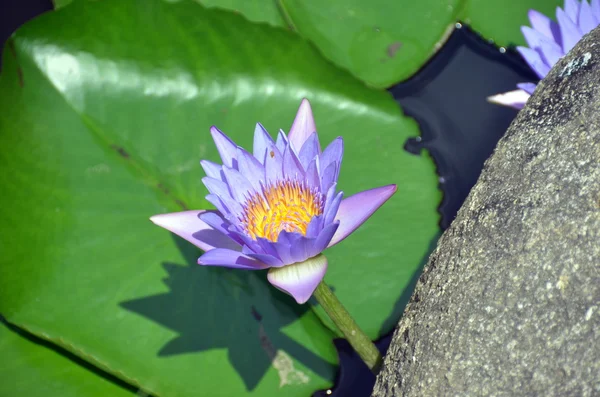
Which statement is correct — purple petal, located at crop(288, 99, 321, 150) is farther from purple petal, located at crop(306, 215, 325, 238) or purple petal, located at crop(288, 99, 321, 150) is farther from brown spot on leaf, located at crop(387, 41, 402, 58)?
brown spot on leaf, located at crop(387, 41, 402, 58)

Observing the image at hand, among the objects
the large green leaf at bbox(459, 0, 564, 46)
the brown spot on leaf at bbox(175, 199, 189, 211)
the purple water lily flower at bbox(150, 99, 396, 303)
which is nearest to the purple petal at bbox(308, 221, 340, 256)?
the purple water lily flower at bbox(150, 99, 396, 303)

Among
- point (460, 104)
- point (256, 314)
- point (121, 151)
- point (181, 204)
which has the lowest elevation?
point (256, 314)

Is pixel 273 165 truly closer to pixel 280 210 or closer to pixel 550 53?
pixel 280 210

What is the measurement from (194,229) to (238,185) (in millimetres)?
174

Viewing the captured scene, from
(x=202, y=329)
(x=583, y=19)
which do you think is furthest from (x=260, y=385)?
(x=583, y=19)

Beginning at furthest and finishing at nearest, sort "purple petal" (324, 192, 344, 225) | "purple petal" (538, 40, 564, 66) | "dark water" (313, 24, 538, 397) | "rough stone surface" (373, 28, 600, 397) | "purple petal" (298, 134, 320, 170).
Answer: "dark water" (313, 24, 538, 397), "purple petal" (538, 40, 564, 66), "purple petal" (298, 134, 320, 170), "purple petal" (324, 192, 344, 225), "rough stone surface" (373, 28, 600, 397)

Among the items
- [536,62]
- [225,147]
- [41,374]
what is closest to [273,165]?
[225,147]

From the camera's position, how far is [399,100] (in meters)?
2.66

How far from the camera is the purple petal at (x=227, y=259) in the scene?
1325mm

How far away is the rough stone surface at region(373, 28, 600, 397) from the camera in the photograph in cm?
122

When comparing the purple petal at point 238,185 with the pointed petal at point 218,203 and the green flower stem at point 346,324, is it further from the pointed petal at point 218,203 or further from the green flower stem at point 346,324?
the green flower stem at point 346,324

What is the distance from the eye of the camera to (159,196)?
2041mm

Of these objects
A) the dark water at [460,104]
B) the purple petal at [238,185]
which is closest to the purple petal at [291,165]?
the purple petal at [238,185]

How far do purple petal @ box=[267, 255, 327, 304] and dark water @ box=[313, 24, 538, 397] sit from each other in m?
1.19
